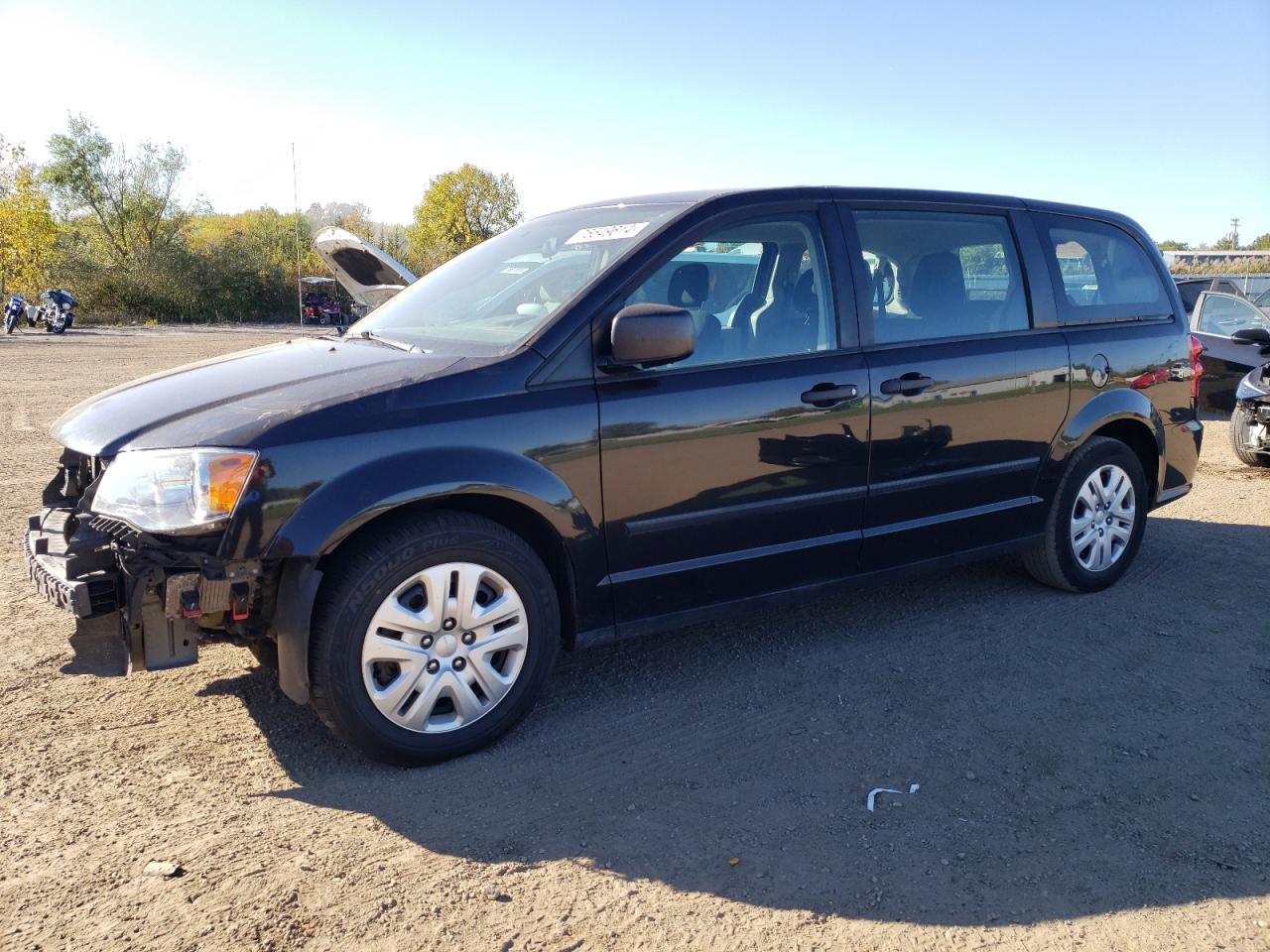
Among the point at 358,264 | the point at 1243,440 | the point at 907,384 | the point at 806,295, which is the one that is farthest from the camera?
the point at 358,264

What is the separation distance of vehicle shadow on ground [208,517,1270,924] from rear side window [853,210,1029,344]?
1422 mm

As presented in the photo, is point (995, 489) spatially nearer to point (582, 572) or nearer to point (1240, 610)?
point (1240, 610)

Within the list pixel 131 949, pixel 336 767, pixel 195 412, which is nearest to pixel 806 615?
pixel 336 767

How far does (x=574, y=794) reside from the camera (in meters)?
3.09

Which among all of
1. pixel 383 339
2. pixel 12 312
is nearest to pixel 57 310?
pixel 12 312

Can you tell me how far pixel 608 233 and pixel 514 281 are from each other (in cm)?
44

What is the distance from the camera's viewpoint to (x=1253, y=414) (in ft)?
27.8

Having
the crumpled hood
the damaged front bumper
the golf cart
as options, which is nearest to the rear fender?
the crumpled hood

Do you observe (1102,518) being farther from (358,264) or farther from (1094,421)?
(358,264)

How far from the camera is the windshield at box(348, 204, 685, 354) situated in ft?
12.0

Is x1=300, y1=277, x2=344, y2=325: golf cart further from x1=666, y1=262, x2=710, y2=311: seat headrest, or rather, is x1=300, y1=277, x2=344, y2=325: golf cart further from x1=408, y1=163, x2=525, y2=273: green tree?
x1=666, y1=262, x2=710, y2=311: seat headrest

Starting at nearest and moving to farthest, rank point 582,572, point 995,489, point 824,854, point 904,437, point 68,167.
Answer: point 824,854 → point 582,572 → point 904,437 → point 995,489 → point 68,167

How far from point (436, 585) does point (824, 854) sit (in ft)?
4.70

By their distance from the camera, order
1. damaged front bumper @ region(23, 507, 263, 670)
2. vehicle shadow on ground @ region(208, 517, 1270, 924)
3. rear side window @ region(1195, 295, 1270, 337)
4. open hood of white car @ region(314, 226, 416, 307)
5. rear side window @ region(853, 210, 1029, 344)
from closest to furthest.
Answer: vehicle shadow on ground @ region(208, 517, 1270, 924), damaged front bumper @ region(23, 507, 263, 670), rear side window @ region(853, 210, 1029, 344), rear side window @ region(1195, 295, 1270, 337), open hood of white car @ region(314, 226, 416, 307)
